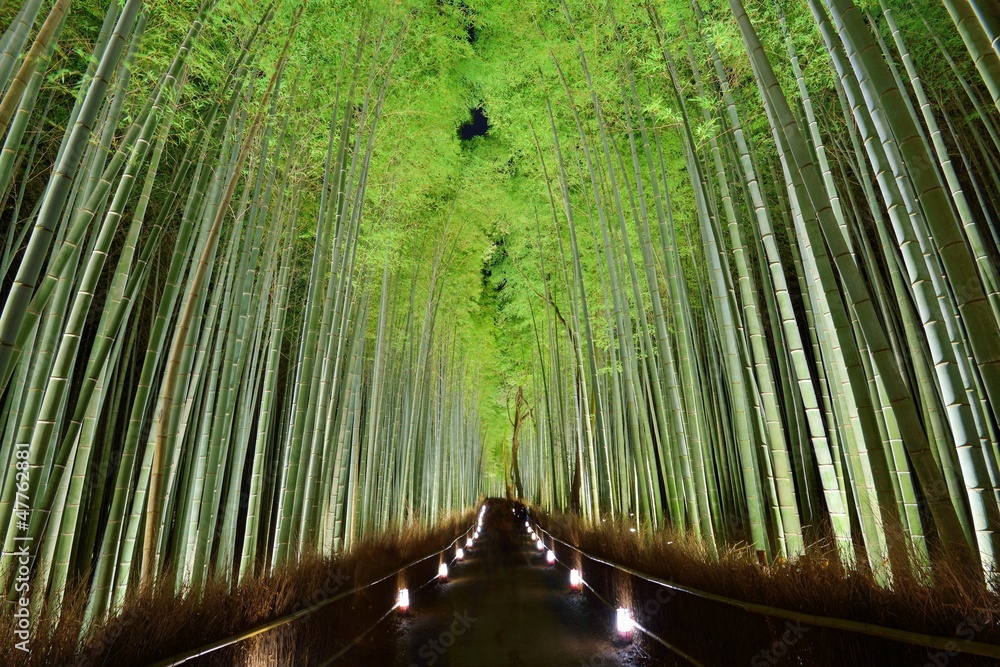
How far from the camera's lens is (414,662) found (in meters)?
2.80

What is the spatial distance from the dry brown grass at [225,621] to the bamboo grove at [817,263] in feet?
7.05

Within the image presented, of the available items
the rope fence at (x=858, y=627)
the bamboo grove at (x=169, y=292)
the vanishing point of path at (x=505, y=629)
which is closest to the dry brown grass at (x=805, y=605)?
the rope fence at (x=858, y=627)

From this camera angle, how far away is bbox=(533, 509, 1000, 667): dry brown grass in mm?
1202

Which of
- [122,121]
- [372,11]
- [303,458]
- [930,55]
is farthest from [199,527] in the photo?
[930,55]

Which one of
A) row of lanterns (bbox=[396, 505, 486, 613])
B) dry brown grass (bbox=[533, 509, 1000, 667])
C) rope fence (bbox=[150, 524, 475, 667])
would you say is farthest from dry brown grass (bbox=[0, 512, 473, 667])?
dry brown grass (bbox=[533, 509, 1000, 667])

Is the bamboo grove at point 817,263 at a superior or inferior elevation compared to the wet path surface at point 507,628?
superior

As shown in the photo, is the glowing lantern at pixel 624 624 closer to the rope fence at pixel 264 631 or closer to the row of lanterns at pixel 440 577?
the rope fence at pixel 264 631

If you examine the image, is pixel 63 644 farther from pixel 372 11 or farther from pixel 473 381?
pixel 473 381

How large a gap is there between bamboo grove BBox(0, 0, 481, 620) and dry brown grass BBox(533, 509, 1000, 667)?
2106 mm

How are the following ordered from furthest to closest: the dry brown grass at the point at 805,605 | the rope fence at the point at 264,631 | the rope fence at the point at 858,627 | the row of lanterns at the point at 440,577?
the row of lanterns at the point at 440,577
the rope fence at the point at 264,631
the dry brown grass at the point at 805,605
the rope fence at the point at 858,627

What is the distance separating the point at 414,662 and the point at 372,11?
4.17 meters

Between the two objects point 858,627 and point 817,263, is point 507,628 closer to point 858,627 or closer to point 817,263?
point 858,627

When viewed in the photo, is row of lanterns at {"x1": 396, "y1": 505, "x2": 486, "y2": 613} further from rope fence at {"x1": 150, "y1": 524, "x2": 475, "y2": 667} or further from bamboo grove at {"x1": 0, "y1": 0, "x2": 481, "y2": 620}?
bamboo grove at {"x1": 0, "y1": 0, "x2": 481, "y2": 620}

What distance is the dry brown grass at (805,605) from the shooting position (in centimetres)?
120
